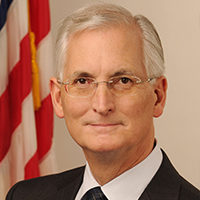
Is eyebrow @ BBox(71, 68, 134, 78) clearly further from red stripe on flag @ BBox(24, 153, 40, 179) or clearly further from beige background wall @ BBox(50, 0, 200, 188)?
beige background wall @ BBox(50, 0, 200, 188)

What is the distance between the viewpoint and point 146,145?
5.03 feet

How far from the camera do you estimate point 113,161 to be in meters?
1.50

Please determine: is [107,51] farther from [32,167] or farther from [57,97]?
[32,167]

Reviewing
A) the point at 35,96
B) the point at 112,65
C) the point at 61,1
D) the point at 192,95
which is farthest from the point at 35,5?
the point at 112,65

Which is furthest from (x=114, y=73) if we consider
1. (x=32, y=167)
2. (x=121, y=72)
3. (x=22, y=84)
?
(x=32, y=167)

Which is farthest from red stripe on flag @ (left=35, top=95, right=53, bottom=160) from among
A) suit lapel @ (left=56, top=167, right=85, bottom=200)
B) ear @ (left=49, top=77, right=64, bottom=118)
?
ear @ (left=49, top=77, right=64, bottom=118)

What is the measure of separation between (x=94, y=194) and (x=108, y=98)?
38 cm

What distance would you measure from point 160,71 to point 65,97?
0.33 meters

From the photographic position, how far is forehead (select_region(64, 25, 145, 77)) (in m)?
1.40

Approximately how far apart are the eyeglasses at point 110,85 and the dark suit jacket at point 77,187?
0.31 metres

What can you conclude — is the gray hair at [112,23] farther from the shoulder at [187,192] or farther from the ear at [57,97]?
the shoulder at [187,192]

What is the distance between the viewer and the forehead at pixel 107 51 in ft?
4.59

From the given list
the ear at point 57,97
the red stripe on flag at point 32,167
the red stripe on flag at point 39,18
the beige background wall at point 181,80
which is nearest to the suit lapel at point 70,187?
the ear at point 57,97

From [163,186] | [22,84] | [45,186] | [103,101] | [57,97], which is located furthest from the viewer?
[22,84]
